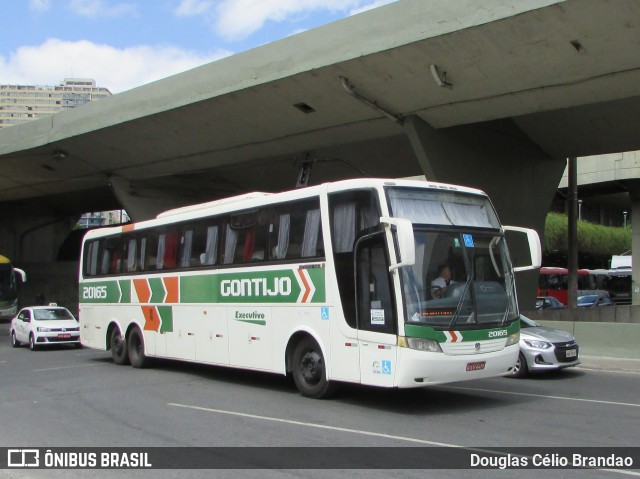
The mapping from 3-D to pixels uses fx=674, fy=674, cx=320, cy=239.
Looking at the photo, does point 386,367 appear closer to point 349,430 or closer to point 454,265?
point 349,430

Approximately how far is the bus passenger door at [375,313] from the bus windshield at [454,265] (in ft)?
1.19

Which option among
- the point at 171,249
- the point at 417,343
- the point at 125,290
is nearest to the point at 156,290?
the point at 171,249

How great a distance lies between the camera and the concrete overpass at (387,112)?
1518cm

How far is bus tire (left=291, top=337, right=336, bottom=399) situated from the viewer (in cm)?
1066

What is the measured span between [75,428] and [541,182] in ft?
64.8

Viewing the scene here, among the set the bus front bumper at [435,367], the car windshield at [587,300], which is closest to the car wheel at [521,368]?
the bus front bumper at [435,367]

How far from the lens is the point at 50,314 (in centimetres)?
2336

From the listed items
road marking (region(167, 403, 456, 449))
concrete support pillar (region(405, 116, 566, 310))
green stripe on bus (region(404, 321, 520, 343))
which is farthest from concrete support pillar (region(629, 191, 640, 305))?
road marking (region(167, 403, 456, 449))

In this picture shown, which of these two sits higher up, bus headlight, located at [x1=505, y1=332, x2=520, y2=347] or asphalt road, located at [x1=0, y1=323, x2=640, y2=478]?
bus headlight, located at [x1=505, y1=332, x2=520, y2=347]

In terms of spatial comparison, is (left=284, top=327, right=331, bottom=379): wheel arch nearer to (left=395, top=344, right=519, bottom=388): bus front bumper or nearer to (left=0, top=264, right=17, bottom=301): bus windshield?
(left=395, top=344, right=519, bottom=388): bus front bumper

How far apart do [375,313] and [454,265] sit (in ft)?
4.31

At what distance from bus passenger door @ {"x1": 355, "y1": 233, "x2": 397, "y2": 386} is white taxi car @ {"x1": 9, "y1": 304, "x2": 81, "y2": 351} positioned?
15.3 m

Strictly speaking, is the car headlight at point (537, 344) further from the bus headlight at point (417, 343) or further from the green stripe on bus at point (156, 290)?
the green stripe on bus at point (156, 290)

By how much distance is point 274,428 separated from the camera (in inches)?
340
